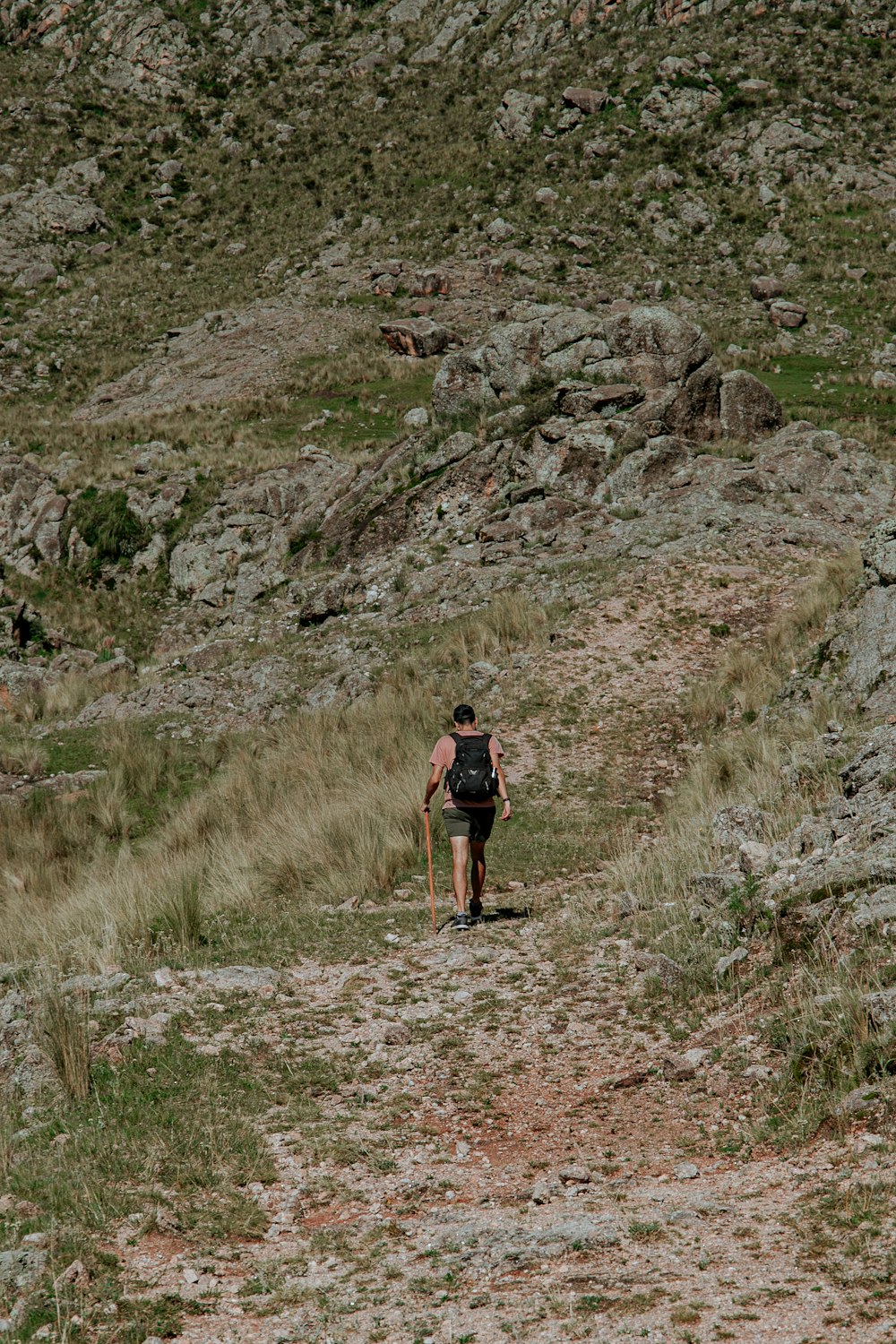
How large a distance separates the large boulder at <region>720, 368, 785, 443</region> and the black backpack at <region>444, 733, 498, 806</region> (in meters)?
17.1

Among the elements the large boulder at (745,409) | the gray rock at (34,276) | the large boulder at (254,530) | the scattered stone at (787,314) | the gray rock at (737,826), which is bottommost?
the gray rock at (737,826)

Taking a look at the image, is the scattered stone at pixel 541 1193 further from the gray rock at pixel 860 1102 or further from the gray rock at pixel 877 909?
the gray rock at pixel 877 909

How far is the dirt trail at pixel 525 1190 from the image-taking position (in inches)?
162

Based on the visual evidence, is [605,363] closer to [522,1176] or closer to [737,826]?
[737,826]

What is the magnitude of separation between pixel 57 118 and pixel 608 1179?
71345mm

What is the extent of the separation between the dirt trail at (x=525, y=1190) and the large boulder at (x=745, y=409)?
1936 centimetres

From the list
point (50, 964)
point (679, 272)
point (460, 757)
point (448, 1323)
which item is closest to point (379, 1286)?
point (448, 1323)

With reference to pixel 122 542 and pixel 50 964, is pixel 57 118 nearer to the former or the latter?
pixel 122 542

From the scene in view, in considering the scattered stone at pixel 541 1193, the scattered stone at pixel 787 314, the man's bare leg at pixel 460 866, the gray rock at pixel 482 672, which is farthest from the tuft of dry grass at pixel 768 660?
the scattered stone at pixel 787 314

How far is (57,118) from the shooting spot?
62906mm

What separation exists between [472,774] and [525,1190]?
186 inches

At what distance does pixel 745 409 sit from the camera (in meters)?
25.0

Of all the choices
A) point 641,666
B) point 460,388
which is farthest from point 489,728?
point 460,388

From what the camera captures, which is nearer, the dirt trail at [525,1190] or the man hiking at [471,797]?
the dirt trail at [525,1190]
